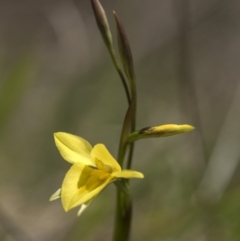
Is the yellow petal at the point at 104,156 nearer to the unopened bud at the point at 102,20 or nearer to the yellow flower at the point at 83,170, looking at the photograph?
the yellow flower at the point at 83,170

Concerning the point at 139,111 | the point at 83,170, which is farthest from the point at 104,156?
the point at 139,111

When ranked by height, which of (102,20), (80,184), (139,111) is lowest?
(139,111)

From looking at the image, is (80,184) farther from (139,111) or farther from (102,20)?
(139,111)

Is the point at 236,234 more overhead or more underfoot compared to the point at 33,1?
more underfoot

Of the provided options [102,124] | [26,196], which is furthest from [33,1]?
[26,196]

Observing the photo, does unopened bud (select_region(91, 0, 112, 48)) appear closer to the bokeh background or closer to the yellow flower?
the yellow flower

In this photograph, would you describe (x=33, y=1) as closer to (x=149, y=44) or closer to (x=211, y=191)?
(x=149, y=44)

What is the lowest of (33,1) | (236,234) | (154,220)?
(154,220)
